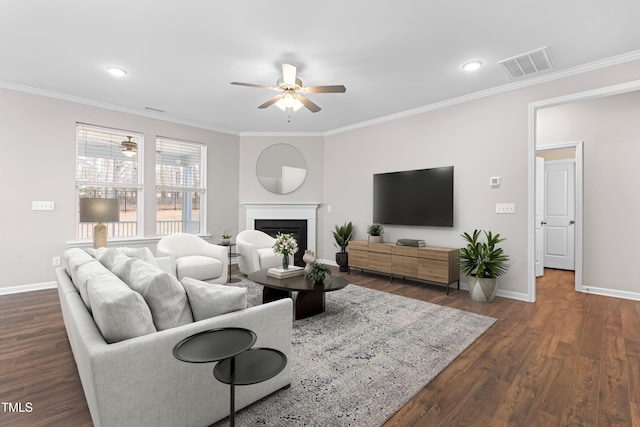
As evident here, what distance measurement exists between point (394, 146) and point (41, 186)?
5204mm

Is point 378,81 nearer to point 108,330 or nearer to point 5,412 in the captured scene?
point 108,330

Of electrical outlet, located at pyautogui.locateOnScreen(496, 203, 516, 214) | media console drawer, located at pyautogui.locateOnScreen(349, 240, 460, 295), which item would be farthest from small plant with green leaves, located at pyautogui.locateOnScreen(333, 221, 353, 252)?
electrical outlet, located at pyautogui.locateOnScreen(496, 203, 516, 214)

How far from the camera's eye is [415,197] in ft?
15.8

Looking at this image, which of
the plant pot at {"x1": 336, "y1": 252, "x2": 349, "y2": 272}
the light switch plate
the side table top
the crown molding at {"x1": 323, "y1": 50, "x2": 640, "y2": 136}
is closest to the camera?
the side table top

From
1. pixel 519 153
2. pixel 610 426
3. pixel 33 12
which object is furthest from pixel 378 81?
pixel 610 426

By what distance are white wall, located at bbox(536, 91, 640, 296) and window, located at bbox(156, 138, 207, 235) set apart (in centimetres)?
588

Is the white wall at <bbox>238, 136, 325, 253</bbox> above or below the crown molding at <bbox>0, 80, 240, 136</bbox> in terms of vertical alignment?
below

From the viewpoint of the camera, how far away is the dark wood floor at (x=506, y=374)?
1.69 m

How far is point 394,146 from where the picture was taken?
16.9 ft

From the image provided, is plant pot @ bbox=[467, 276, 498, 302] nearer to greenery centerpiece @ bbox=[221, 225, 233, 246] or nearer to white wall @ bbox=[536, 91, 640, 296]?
white wall @ bbox=[536, 91, 640, 296]

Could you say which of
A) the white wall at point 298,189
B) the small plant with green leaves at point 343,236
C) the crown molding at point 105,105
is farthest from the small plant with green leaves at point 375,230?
the crown molding at point 105,105

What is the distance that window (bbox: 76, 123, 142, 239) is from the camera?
4.49 metres

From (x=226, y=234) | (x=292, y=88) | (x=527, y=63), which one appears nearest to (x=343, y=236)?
(x=226, y=234)

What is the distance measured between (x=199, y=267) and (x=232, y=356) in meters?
3.06
